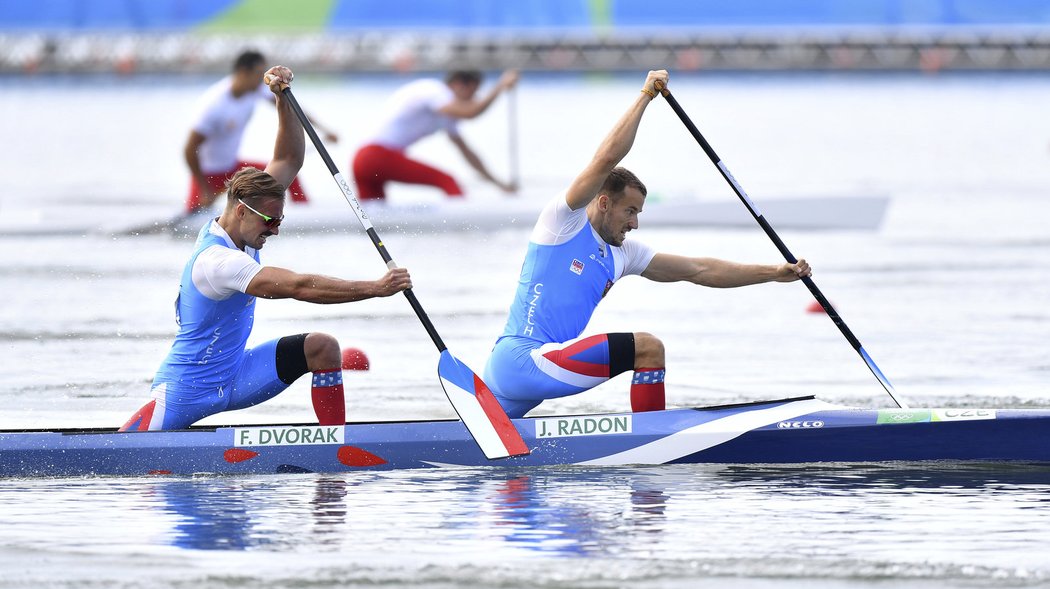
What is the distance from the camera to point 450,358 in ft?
27.6

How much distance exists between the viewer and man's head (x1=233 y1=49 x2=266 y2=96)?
16.4m

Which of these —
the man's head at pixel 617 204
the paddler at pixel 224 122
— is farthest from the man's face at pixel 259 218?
the paddler at pixel 224 122

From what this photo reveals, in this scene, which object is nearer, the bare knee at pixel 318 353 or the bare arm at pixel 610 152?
the bare arm at pixel 610 152

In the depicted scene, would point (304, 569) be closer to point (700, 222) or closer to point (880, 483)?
point (880, 483)

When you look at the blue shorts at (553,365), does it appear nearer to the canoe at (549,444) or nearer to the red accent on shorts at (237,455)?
the canoe at (549,444)

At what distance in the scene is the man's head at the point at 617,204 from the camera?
8.17m

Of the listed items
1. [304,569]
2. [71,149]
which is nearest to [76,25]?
[71,149]

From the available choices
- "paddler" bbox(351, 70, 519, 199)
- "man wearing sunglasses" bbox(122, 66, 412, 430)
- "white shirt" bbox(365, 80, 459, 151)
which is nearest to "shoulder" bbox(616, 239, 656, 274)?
"man wearing sunglasses" bbox(122, 66, 412, 430)

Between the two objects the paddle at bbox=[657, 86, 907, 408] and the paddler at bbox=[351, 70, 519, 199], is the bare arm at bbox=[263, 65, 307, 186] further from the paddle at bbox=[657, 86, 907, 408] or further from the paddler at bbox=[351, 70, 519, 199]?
the paddler at bbox=[351, 70, 519, 199]

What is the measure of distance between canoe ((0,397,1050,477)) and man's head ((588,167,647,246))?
0.84 meters

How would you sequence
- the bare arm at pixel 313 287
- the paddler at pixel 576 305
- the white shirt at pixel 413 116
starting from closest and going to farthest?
1. the bare arm at pixel 313 287
2. the paddler at pixel 576 305
3. the white shirt at pixel 413 116

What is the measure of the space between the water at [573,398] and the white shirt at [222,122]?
1.02 meters

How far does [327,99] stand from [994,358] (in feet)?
131

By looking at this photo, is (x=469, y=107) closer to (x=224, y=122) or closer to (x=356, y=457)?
(x=224, y=122)
